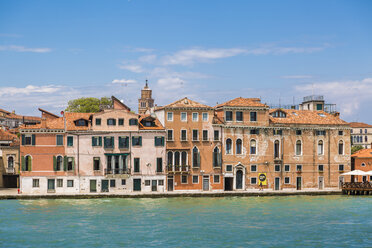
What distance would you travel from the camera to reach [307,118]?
5731 centimetres

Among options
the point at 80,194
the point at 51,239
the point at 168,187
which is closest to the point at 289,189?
the point at 168,187

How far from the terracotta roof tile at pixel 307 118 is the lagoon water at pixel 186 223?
10436mm

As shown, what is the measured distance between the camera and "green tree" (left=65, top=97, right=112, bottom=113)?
76375mm

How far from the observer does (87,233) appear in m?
33.2

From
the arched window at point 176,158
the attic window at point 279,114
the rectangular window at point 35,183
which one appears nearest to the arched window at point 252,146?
the attic window at point 279,114

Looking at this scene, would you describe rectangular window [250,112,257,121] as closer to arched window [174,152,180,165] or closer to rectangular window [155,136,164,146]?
arched window [174,152,180,165]

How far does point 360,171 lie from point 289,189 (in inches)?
293

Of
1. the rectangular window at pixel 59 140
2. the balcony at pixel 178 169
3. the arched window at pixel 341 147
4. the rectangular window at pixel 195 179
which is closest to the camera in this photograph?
the rectangular window at pixel 59 140

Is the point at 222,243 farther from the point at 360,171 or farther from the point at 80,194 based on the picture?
the point at 360,171

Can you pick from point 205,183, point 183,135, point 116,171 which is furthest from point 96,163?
point 205,183

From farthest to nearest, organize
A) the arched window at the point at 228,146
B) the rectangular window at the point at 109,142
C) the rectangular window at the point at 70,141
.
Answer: the arched window at the point at 228,146
the rectangular window at the point at 109,142
the rectangular window at the point at 70,141

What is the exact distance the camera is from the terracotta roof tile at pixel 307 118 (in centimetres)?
5638

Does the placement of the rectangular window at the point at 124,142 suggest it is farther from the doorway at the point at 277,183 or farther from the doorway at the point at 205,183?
the doorway at the point at 277,183

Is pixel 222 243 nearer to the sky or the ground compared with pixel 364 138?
nearer to the ground
